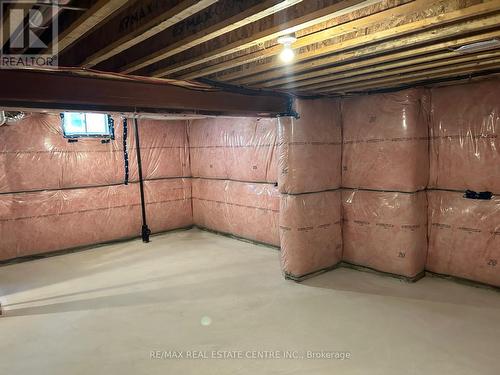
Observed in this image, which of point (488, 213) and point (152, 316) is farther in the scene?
point (488, 213)

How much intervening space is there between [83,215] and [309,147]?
4055 mm

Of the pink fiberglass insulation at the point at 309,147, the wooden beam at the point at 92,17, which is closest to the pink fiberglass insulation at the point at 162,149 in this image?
the pink fiberglass insulation at the point at 309,147

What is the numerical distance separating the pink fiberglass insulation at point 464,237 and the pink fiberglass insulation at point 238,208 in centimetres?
228

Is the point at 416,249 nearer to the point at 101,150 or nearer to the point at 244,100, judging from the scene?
the point at 244,100

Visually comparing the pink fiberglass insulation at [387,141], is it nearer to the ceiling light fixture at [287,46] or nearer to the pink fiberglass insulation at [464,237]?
the pink fiberglass insulation at [464,237]

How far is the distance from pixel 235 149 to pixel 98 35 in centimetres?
378

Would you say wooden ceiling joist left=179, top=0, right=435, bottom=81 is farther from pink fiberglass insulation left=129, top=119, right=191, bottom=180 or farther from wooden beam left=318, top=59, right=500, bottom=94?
pink fiberglass insulation left=129, top=119, right=191, bottom=180

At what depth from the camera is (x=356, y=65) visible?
2.72 m

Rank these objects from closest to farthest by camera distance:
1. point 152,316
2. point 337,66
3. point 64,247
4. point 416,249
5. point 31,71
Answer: point 31,71 < point 337,66 < point 152,316 < point 416,249 < point 64,247

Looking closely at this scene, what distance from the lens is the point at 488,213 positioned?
3613 millimetres

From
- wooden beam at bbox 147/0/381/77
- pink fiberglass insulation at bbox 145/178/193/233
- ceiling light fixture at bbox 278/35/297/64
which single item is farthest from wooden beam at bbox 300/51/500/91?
pink fiberglass insulation at bbox 145/178/193/233

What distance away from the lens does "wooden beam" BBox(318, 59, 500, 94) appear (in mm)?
2918

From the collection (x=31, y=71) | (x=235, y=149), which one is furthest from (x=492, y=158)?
(x=31, y=71)

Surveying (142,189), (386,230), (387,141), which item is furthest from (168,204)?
(387,141)
